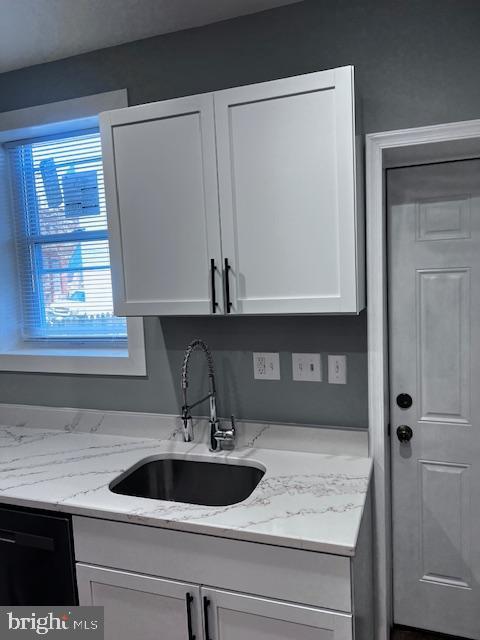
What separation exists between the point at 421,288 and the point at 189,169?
1.01m

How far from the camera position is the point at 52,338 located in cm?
242

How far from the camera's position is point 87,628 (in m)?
1.57

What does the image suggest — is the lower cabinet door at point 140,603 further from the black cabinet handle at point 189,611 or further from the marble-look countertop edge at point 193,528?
the marble-look countertop edge at point 193,528

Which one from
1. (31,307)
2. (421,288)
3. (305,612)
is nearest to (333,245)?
(421,288)

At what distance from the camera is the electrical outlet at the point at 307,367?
1.84 metres

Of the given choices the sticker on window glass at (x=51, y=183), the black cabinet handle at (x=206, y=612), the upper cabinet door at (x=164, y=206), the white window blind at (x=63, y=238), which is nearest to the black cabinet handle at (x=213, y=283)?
the upper cabinet door at (x=164, y=206)

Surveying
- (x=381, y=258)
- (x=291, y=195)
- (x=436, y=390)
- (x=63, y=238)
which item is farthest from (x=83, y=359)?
(x=436, y=390)

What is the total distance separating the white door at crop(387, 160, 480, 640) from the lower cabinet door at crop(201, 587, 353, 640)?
0.82 m

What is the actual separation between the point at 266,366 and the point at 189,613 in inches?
35.1

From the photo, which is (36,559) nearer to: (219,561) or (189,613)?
(189,613)

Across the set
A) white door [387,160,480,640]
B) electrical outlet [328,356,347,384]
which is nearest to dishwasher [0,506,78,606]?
electrical outlet [328,356,347,384]

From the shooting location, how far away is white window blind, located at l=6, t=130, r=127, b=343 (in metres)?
2.26

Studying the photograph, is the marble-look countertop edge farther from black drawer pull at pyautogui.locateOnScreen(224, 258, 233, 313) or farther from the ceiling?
the ceiling

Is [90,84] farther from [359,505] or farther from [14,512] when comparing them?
[359,505]
